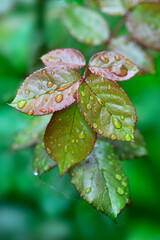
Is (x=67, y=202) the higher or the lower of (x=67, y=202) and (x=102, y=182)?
the lower

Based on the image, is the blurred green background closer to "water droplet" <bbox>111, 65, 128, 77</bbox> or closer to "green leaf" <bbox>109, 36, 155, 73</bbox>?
"green leaf" <bbox>109, 36, 155, 73</bbox>

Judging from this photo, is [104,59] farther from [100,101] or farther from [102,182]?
[102,182]

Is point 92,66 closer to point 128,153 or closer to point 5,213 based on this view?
point 128,153

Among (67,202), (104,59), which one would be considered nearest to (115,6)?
(104,59)

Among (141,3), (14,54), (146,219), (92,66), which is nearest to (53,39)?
(141,3)

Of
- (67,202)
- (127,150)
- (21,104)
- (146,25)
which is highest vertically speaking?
(21,104)

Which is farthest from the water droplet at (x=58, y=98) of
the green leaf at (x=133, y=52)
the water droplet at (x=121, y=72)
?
the green leaf at (x=133, y=52)
